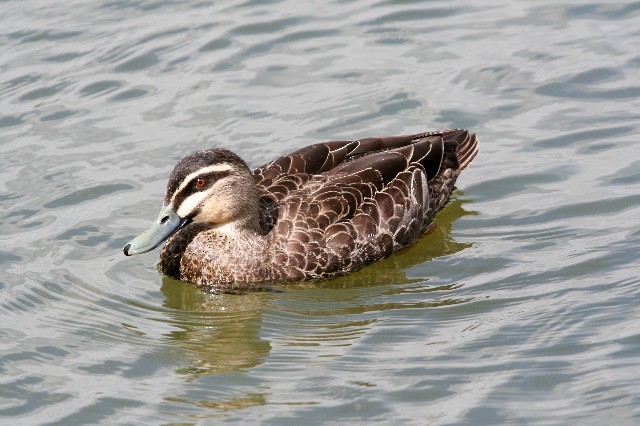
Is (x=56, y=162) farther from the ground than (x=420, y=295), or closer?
farther from the ground

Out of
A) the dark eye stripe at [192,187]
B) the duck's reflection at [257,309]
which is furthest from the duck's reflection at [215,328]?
the dark eye stripe at [192,187]

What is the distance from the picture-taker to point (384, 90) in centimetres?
1655

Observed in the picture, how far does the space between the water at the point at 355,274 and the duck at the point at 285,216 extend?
270mm

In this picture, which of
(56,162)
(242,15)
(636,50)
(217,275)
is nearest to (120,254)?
(217,275)

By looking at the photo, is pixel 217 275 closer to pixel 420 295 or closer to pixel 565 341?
pixel 420 295

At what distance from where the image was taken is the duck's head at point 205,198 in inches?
487

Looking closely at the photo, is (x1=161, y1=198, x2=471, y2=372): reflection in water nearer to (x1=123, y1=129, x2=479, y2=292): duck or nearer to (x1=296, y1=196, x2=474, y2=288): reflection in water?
(x1=296, y1=196, x2=474, y2=288): reflection in water

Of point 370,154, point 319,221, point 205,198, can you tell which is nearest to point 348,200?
point 319,221

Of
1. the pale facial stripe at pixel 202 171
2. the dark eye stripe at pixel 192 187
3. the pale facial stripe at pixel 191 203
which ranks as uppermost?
the pale facial stripe at pixel 202 171

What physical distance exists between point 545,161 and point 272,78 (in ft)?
13.5

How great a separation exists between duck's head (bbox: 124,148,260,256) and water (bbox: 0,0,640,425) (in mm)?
763

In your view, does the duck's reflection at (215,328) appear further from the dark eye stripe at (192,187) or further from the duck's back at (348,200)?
the dark eye stripe at (192,187)

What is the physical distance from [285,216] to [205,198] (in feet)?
2.97

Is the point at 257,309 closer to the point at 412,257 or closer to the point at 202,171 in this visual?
the point at 202,171
